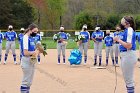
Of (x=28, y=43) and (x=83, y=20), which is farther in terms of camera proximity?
(x=83, y=20)

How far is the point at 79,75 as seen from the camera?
1541cm

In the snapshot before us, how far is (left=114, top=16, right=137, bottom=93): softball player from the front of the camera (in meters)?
8.88

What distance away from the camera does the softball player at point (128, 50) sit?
29.1 ft

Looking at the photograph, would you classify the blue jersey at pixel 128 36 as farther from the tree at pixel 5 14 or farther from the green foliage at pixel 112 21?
the tree at pixel 5 14

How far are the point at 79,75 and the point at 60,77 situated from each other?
105cm

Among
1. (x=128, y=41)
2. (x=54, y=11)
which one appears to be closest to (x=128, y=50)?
(x=128, y=41)

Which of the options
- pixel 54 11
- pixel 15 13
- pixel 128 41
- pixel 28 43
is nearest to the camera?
pixel 128 41

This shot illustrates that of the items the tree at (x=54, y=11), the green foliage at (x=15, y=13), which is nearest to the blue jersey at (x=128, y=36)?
the green foliage at (x=15, y=13)

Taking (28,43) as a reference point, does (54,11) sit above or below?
above

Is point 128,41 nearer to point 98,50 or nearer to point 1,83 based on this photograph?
point 1,83

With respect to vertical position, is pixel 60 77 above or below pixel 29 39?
below

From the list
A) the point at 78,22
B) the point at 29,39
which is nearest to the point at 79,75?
the point at 29,39

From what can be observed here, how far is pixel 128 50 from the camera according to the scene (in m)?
8.93

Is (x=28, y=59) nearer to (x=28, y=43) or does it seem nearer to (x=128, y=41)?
(x=28, y=43)
